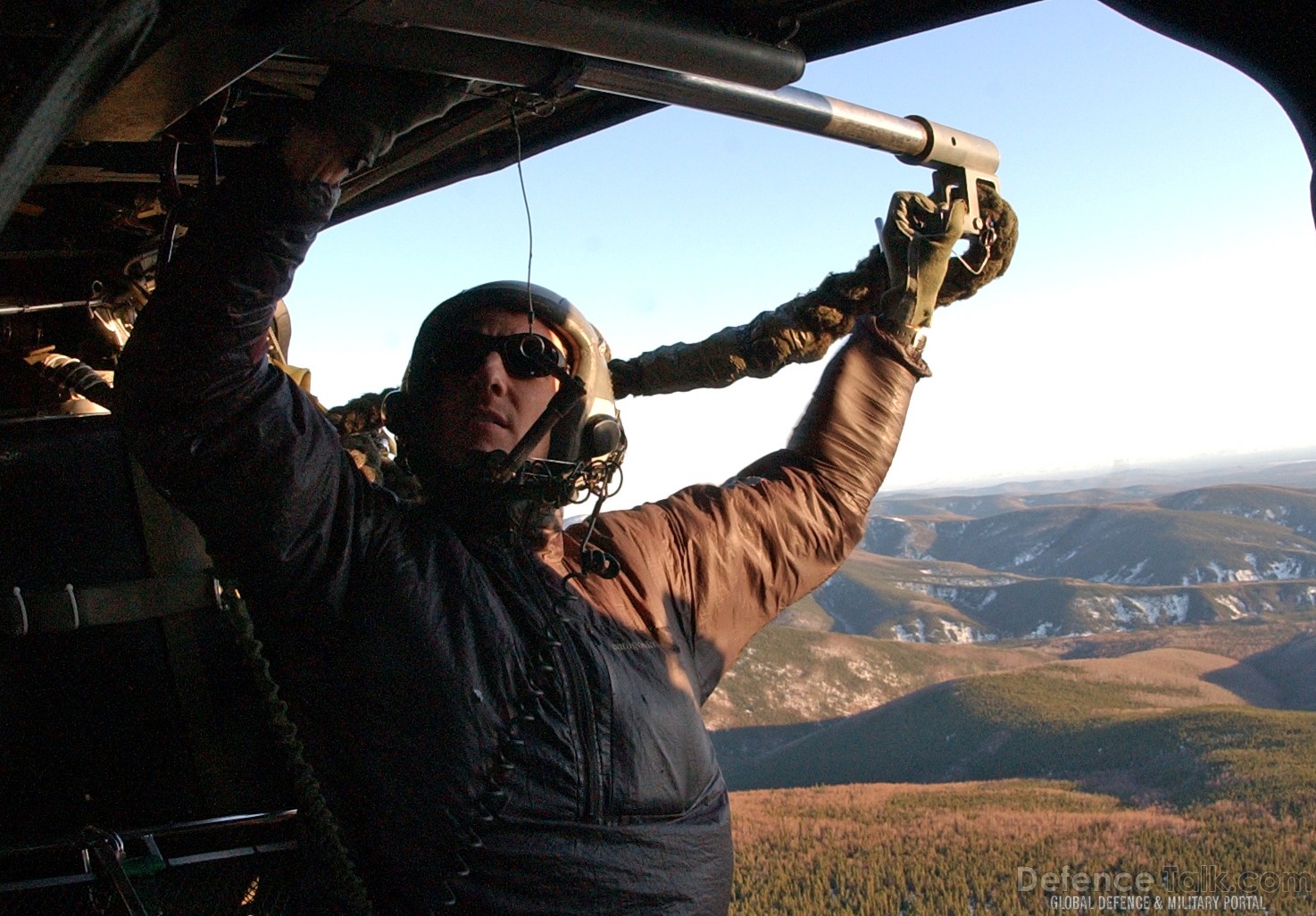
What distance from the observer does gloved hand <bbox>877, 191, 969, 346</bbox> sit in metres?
2.61

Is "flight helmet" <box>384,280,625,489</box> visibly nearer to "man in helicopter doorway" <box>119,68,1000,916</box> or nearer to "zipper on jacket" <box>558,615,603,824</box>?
"man in helicopter doorway" <box>119,68,1000,916</box>

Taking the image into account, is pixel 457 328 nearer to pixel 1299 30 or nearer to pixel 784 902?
pixel 1299 30

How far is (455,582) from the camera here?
6.17 ft

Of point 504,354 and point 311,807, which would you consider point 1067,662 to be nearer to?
point 504,354

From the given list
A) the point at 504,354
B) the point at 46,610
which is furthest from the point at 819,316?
the point at 46,610

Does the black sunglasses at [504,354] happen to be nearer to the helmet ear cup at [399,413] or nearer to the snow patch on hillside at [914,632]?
the helmet ear cup at [399,413]

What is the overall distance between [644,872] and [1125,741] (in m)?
37.2

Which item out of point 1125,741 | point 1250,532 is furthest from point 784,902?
point 1250,532

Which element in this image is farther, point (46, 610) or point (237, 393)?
point (46, 610)

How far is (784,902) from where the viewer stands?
21656mm

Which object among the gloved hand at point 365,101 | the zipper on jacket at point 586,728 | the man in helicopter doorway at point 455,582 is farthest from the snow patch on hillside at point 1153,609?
the gloved hand at point 365,101

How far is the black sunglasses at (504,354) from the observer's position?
2246 mm

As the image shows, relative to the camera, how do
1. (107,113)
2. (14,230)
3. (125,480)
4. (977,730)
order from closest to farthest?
1. (107,113)
2. (125,480)
3. (14,230)
4. (977,730)

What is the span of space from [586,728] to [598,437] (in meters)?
0.75
